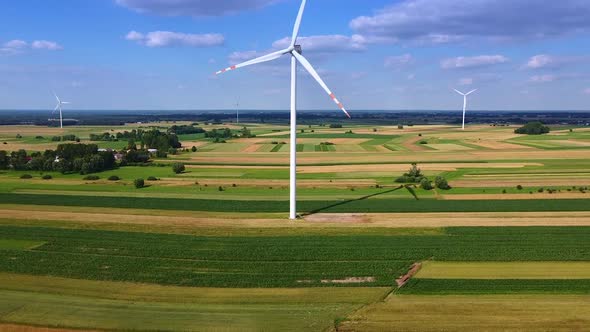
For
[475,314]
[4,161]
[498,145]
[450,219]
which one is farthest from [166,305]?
[498,145]

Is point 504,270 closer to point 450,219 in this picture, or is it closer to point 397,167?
point 450,219

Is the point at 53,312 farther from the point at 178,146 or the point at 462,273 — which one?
the point at 178,146

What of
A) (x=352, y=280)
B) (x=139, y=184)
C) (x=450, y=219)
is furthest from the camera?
(x=139, y=184)

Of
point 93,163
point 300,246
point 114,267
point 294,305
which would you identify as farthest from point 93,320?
point 93,163

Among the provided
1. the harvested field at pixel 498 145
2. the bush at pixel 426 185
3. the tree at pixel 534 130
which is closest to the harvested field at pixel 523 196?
the bush at pixel 426 185

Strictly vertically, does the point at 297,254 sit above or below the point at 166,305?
above
